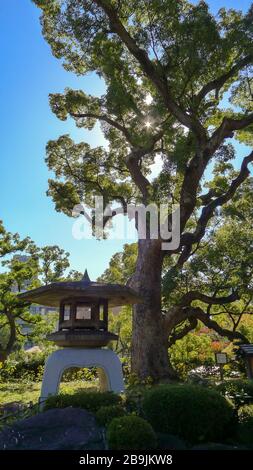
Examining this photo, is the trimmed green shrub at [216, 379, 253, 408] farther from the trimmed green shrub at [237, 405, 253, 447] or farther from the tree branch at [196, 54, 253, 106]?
the tree branch at [196, 54, 253, 106]

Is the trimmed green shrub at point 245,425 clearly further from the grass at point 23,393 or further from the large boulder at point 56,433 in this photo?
the grass at point 23,393

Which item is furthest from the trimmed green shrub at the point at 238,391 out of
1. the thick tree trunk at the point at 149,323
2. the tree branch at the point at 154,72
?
the tree branch at the point at 154,72

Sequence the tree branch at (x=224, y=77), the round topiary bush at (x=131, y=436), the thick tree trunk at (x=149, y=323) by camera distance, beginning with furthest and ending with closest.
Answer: the tree branch at (x=224, y=77) → the thick tree trunk at (x=149, y=323) → the round topiary bush at (x=131, y=436)

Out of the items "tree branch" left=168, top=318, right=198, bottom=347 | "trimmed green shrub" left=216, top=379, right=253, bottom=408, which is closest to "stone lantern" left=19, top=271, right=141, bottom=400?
"trimmed green shrub" left=216, top=379, right=253, bottom=408

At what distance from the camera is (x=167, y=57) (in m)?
11.2

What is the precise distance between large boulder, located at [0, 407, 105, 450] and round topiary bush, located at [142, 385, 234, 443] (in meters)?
0.92

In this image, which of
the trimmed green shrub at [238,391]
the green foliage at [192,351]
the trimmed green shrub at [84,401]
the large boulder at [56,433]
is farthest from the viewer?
the green foliage at [192,351]

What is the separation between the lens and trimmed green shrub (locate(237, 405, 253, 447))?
5.09 metres

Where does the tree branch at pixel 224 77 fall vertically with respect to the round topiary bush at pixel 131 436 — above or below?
above

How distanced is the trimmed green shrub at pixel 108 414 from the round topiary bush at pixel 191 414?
471 mm

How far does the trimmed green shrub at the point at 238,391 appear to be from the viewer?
18.4 ft

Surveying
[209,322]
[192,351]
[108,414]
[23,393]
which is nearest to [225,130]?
[209,322]

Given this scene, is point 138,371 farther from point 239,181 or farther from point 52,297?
point 239,181
